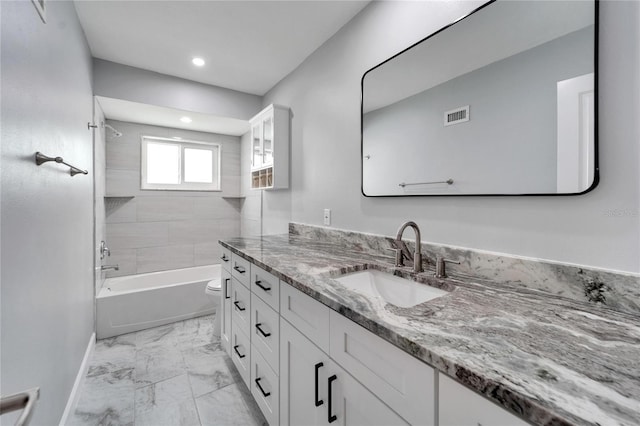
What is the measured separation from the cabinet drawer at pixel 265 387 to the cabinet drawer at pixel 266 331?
0.05 m

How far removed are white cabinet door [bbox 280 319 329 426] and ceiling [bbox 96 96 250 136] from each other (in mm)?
2565

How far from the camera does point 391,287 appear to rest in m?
1.28

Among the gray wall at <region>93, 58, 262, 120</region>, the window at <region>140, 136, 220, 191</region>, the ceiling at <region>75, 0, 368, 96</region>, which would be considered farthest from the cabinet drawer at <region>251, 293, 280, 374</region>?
the window at <region>140, 136, 220, 191</region>

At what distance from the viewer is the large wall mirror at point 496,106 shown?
35.5 inches

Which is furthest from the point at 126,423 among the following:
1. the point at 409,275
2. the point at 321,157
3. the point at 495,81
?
the point at 495,81

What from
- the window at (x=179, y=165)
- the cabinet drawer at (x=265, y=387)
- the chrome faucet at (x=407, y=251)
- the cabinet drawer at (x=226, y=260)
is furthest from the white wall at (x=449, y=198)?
the window at (x=179, y=165)

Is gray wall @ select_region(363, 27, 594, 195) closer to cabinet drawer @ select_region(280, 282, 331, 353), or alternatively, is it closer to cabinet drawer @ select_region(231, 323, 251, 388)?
cabinet drawer @ select_region(280, 282, 331, 353)

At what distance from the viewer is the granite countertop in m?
0.44

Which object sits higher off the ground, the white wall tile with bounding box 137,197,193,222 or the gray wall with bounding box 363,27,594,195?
the gray wall with bounding box 363,27,594,195

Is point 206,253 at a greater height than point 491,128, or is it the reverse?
point 491,128

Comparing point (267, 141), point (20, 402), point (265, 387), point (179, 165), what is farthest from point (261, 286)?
point (179, 165)

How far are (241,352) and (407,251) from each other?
1.19 meters

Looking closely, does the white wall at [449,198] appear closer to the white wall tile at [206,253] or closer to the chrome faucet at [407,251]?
the chrome faucet at [407,251]

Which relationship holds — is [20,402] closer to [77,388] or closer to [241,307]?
[241,307]
